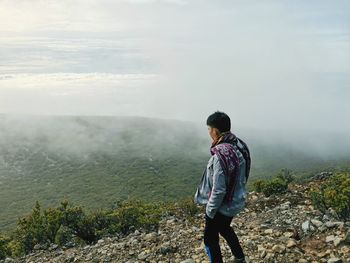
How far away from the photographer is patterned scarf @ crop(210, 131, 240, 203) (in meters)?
7.03

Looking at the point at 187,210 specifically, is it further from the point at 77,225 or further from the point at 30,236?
the point at 30,236

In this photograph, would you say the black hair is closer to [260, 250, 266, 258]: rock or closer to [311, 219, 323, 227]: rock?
[260, 250, 266, 258]: rock

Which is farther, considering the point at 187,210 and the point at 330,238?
the point at 187,210

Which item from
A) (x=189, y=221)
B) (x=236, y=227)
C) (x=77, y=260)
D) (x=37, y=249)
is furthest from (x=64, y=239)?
(x=236, y=227)

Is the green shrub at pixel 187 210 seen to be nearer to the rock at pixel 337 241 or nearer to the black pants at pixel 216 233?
the rock at pixel 337 241

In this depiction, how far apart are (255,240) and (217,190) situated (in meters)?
4.12

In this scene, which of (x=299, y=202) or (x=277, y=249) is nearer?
(x=277, y=249)

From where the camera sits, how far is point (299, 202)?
14039mm

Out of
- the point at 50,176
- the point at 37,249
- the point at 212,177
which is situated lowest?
the point at 50,176

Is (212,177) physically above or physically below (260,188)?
above

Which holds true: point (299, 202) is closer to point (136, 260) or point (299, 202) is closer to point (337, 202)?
point (337, 202)

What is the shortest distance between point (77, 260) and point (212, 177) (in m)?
6.72

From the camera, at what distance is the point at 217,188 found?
6.95 meters

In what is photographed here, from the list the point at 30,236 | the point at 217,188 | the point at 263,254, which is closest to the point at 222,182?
the point at 217,188
